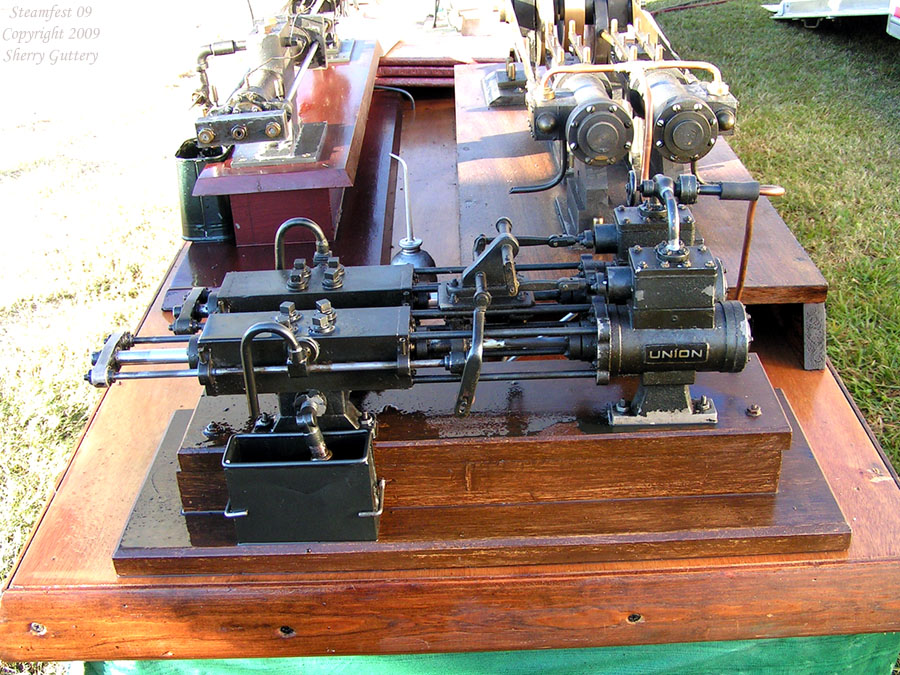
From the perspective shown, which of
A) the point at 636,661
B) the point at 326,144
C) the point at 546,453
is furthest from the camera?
the point at 326,144

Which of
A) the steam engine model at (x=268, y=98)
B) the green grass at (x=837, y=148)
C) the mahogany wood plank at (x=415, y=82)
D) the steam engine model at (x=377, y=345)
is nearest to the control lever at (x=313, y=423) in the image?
the steam engine model at (x=377, y=345)

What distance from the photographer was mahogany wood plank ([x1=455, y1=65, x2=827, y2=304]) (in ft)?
5.74

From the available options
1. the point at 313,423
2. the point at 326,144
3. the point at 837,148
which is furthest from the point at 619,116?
the point at 837,148

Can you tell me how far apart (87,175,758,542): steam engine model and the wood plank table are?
115 millimetres

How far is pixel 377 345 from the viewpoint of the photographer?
1136 millimetres

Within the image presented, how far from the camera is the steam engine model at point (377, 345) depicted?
1138mm

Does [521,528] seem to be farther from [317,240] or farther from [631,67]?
[631,67]

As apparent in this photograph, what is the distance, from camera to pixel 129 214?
12.3 feet

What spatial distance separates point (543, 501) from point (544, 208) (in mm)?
1027

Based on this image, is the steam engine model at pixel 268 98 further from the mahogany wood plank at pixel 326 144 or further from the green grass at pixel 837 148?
the green grass at pixel 837 148

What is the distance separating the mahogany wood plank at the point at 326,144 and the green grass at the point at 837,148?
152 cm

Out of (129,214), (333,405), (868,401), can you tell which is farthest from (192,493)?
(129,214)

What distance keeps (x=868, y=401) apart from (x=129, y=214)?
10.0 ft

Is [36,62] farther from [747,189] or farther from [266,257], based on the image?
[747,189]
